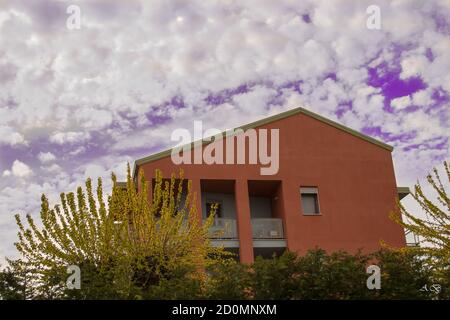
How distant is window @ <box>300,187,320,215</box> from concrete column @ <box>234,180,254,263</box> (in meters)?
2.46

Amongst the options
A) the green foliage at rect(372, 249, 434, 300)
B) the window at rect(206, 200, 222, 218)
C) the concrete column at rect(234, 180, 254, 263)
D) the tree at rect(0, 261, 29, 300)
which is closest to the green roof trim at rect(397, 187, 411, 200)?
the concrete column at rect(234, 180, 254, 263)

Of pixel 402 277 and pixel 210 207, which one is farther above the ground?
pixel 210 207

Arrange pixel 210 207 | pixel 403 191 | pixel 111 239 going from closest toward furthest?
pixel 111 239 → pixel 210 207 → pixel 403 191

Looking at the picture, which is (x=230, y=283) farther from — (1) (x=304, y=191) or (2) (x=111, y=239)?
(1) (x=304, y=191)

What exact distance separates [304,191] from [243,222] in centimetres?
296

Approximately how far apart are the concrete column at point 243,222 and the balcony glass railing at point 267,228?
40 cm

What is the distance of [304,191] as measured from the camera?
22797 mm

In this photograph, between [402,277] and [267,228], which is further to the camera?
[267,228]

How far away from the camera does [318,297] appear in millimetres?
8625

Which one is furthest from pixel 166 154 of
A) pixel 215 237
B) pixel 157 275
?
pixel 157 275

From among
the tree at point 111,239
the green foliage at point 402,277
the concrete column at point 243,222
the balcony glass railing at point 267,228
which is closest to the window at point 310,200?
the balcony glass railing at point 267,228

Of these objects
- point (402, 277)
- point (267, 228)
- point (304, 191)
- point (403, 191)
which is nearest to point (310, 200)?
point (304, 191)

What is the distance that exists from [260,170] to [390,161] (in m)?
5.95
